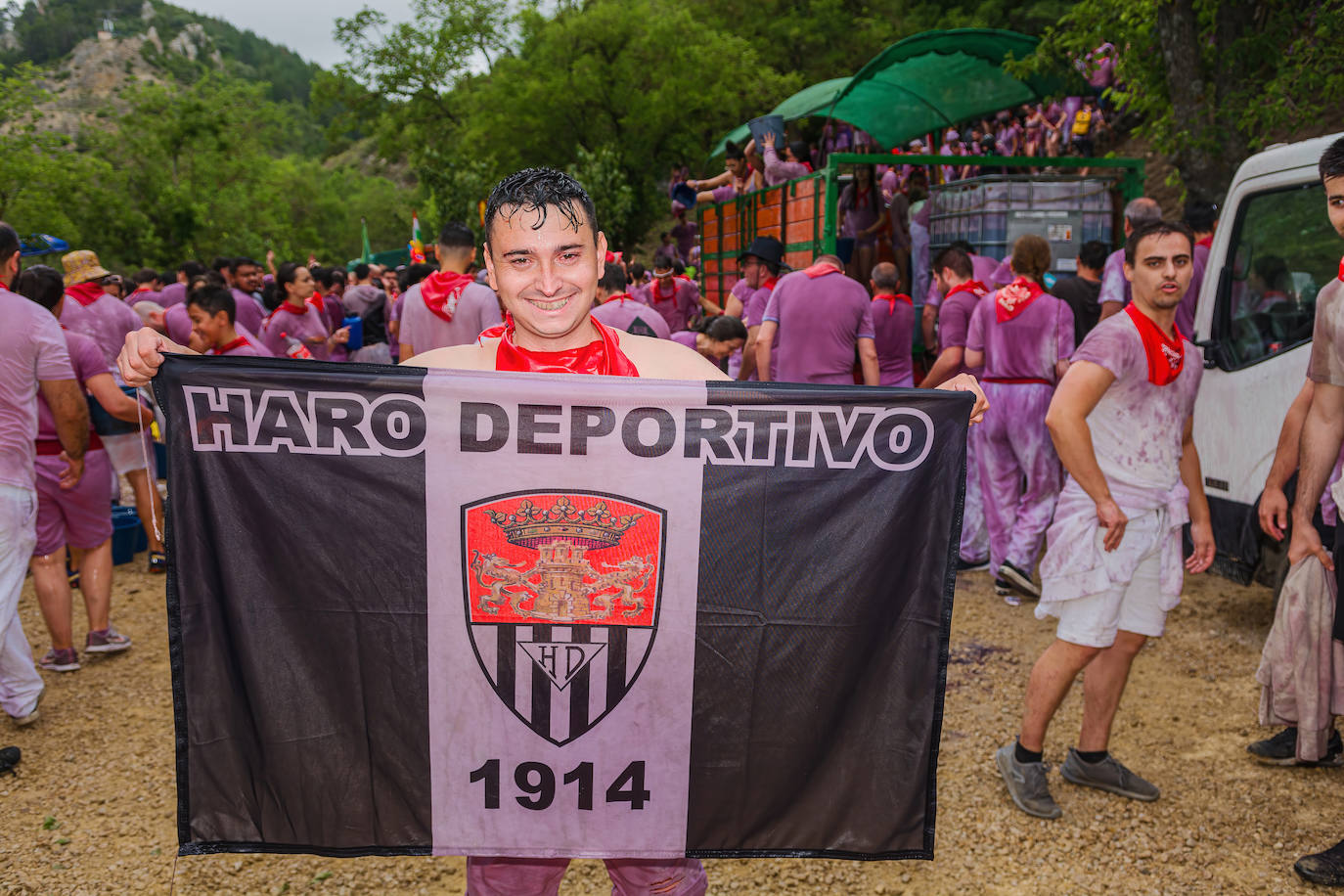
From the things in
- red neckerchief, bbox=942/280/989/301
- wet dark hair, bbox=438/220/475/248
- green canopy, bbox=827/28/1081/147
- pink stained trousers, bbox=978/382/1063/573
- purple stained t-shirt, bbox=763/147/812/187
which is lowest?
pink stained trousers, bbox=978/382/1063/573

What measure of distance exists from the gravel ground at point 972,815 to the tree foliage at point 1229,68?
5.64 m

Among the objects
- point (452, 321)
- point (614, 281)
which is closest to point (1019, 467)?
point (614, 281)

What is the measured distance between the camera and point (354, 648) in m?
2.32

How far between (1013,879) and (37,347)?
14.4 feet

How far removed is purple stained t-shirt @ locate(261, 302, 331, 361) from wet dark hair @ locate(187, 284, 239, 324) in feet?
8.77

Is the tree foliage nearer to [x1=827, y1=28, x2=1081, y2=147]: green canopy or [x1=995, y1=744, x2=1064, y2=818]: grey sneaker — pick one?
[x1=827, y1=28, x2=1081, y2=147]: green canopy

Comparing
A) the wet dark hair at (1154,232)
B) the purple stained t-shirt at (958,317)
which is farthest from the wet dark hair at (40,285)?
the purple stained t-shirt at (958,317)

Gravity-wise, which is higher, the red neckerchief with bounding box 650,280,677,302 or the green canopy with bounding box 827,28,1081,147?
the green canopy with bounding box 827,28,1081,147

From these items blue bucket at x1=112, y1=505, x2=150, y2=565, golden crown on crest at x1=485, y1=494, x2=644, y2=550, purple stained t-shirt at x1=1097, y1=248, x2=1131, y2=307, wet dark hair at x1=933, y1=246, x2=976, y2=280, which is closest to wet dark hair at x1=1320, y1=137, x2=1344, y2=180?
golden crown on crest at x1=485, y1=494, x2=644, y2=550

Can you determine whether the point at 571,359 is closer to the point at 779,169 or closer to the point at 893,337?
the point at 893,337

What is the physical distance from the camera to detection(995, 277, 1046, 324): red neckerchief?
20.9 feet

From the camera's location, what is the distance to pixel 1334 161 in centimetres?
322

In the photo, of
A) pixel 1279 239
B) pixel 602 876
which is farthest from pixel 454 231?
pixel 1279 239

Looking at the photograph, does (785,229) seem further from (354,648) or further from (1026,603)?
(354,648)
